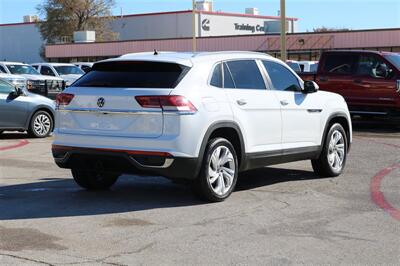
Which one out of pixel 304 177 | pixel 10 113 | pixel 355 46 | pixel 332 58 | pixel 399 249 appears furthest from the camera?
pixel 355 46

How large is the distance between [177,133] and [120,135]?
2.20 ft

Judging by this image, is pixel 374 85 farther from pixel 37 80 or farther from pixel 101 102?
pixel 37 80

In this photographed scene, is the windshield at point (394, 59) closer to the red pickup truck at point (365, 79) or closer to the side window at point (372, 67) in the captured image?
the red pickup truck at point (365, 79)

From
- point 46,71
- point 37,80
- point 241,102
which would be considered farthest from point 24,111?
point 46,71

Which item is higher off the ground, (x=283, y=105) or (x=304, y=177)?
(x=283, y=105)

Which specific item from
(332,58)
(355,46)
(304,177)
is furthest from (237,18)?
(304,177)

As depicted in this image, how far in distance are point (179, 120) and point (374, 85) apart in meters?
10.5

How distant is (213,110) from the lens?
7.11 m

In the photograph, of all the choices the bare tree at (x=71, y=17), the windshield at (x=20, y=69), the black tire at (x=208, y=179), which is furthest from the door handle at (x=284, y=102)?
the bare tree at (x=71, y=17)

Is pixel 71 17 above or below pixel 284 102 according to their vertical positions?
above

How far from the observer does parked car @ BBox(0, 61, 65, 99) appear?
25516 mm

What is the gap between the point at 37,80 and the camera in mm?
26250

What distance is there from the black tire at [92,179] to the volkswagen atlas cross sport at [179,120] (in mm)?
13

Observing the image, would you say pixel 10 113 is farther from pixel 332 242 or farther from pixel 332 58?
pixel 332 242
